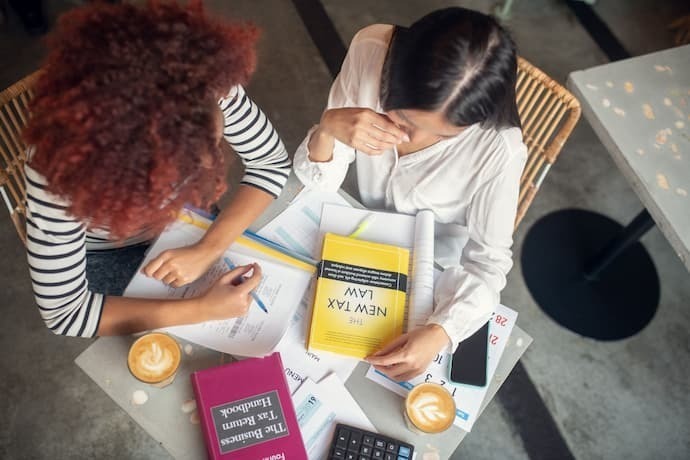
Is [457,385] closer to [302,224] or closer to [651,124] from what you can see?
[302,224]

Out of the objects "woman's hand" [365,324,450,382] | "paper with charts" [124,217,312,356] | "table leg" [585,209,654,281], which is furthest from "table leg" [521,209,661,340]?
"paper with charts" [124,217,312,356]

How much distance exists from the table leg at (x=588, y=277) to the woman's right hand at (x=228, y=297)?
1385mm

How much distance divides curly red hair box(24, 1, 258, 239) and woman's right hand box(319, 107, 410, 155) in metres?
0.32

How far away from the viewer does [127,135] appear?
27.7 inches

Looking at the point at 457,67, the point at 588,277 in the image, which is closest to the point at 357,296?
the point at 457,67

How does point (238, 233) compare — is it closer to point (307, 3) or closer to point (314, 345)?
point (314, 345)

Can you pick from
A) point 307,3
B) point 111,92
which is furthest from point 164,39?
point 307,3

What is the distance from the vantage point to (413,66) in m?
0.95

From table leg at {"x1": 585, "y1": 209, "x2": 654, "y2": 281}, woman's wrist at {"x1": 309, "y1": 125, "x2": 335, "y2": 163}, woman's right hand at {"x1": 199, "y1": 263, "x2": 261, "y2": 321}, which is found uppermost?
woman's wrist at {"x1": 309, "y1": 125, "x2": 335, "y2": 163}

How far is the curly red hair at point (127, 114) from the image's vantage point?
70 centimetres

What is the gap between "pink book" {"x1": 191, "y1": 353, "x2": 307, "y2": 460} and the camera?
0.89 metres

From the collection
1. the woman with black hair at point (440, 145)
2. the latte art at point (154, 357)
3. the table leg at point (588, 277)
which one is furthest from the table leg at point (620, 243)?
the latte art at point (154, 357)

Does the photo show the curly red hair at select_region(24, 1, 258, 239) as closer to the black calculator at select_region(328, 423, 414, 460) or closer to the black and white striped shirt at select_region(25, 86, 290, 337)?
the black and white striped shirt at select_region(25, 86, 290, 337)

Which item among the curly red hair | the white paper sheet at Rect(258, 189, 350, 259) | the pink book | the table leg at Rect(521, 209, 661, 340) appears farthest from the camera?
the table leg at Rect(521, 209, 661, 340)
